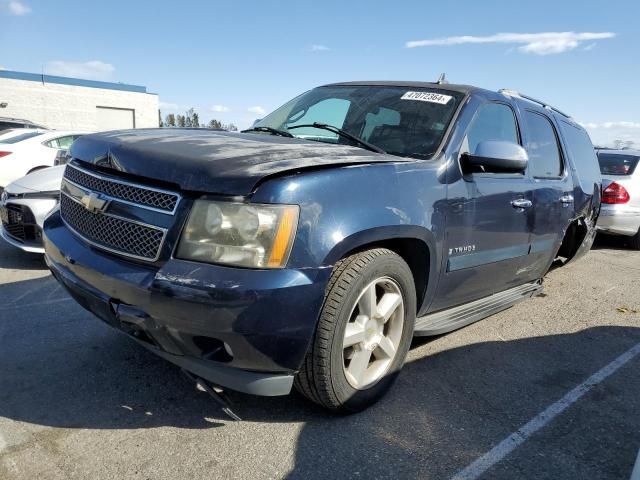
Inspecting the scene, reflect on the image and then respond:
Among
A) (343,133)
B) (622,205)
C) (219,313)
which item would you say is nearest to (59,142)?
(343,133)

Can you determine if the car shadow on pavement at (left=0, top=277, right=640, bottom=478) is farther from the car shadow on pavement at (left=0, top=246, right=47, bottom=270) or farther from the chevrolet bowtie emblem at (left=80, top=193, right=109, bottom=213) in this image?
the car shadow on pavement at (left=0, top=246, right=47, bottom=270)

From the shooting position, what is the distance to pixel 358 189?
7.84 feet

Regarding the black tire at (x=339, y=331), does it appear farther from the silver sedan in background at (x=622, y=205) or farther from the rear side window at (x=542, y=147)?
the silver sedan in background at (x=622, y=205)

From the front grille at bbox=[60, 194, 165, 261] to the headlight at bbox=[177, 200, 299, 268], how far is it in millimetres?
→ 187

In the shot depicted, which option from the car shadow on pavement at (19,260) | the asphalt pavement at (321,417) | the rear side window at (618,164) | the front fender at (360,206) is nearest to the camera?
the front fender at (360,206)

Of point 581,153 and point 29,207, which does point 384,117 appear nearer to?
point 581,153

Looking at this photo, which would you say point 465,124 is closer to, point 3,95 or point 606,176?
Result: point 606,176

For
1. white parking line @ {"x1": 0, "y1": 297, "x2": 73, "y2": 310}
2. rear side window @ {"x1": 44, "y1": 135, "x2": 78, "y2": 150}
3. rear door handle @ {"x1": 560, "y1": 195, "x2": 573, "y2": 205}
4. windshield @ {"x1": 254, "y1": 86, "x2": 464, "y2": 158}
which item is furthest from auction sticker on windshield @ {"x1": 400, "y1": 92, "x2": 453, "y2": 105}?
rear side window @ {"x1": 44, "y1": 135, "x2": 78, "y2": 150}

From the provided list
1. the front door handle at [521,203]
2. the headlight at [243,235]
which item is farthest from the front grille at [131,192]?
the front door handle at [521,203]

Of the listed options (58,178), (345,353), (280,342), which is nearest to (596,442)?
(345,353)

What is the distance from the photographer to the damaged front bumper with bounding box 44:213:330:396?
6.70 ft

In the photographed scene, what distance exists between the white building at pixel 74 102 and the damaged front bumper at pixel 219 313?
31.5 meters

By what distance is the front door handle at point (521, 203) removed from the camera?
3.50 metres

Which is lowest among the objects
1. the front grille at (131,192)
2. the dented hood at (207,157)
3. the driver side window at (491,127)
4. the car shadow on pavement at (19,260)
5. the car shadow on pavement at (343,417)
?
the car shadow on pavement at (19,260)
